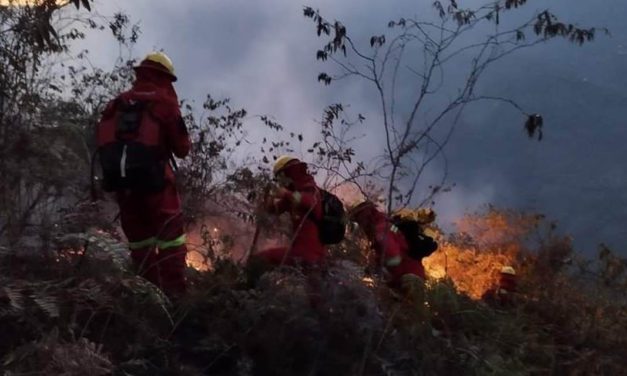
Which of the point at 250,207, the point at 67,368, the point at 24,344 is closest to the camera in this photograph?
the point at 67,368

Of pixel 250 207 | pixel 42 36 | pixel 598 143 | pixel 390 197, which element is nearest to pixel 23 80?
pixel 42 36

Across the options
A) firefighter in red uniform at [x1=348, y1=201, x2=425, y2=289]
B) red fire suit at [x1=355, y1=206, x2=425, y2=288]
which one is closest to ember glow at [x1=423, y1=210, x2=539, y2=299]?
red fire suit at [x1=355, y1=206, x2=425, y2=288]

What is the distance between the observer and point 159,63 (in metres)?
6.39

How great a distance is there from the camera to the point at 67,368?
11.5 ft

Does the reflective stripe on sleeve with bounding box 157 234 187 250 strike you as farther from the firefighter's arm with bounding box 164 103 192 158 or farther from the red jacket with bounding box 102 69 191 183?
the firefighter's arm with bounding box 164 103 192 158

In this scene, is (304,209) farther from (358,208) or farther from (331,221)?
(358,208)

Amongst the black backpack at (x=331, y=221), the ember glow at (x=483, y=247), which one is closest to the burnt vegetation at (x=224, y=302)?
the black backpack at (x=331, y=221)

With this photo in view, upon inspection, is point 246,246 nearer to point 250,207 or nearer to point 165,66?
point 250,207

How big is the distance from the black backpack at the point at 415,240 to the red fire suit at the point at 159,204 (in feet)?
10.4

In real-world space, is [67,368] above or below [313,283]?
below

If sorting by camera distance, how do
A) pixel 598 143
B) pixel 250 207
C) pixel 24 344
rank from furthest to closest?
pixel 598 143 < pixel 250 207 < pixel 24 344

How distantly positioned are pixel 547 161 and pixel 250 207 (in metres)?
79.2

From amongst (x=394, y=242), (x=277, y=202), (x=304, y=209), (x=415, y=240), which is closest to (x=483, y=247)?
(x=415, y=240)

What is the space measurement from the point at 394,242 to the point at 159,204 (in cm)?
268
